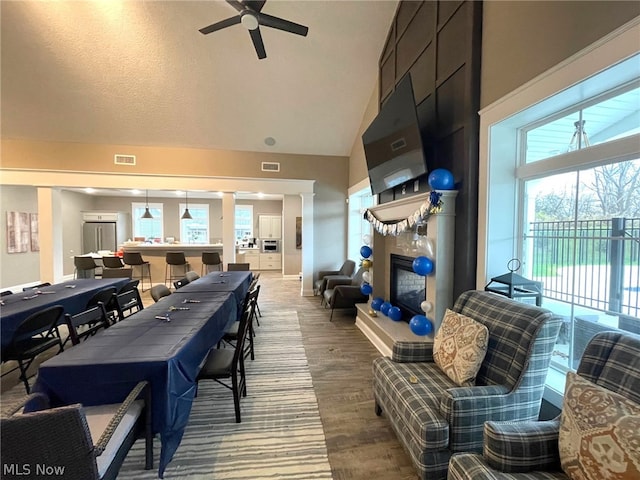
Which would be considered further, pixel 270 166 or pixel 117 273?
pixel 270 166

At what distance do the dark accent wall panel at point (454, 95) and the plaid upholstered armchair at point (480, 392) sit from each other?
781 mm

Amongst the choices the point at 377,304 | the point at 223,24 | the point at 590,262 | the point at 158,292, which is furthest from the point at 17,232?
the point at 590,262

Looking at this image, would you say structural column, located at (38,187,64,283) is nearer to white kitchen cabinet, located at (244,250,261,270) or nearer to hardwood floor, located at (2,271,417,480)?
hardwood floor, located at (2,271,417,480)

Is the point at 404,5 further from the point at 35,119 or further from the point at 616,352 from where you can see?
the point at 35,119

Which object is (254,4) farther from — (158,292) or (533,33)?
(158,292)

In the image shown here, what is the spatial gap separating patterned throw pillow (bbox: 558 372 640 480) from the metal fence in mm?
826

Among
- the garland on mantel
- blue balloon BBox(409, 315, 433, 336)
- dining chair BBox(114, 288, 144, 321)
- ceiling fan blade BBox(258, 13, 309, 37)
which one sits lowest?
blue balloon BBox(409, 315, 433, 336)

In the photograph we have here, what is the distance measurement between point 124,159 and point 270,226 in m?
5.07

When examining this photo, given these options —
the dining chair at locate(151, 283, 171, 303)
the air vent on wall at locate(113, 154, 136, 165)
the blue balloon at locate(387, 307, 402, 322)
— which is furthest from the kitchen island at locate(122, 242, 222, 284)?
the blue balloon at locate(387, 307, 402, 322)

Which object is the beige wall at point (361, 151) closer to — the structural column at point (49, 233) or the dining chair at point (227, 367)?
the dining chair at point (227, 367)

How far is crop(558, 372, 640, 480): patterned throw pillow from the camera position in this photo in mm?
1000

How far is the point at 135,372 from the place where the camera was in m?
1.67

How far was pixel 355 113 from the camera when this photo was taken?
18.9 feet

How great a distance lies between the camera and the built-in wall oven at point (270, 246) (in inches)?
401
